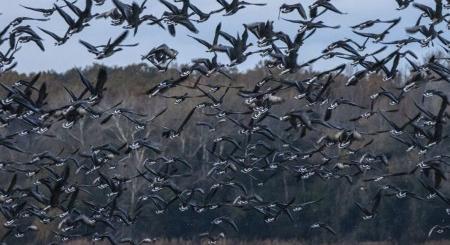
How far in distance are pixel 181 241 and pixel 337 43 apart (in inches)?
1578

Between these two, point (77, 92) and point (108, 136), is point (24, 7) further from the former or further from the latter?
point (77, 92)

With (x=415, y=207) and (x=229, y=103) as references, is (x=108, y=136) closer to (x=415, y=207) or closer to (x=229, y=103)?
(x=229, y=103)

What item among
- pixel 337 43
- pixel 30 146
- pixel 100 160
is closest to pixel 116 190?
pixel 100 160

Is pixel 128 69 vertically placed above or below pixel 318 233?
above

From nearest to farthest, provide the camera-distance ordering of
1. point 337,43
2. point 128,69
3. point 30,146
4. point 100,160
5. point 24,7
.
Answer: point 24,7 → point 337,43 → point 100,160 → point 30,146 → point 128,69

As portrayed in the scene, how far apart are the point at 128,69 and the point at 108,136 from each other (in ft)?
97.7

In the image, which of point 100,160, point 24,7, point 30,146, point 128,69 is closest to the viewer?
point 24,7

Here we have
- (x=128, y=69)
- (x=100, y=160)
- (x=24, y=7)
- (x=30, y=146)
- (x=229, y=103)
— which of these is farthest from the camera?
(x=128, y=69)

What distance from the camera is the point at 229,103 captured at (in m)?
82.2

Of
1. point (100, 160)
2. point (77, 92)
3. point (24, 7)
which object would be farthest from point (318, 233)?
point (24, 7)

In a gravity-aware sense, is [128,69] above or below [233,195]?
above

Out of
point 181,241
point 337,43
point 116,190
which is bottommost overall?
point 181,241

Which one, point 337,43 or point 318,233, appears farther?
point 318,233

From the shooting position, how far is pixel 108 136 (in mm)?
75938
